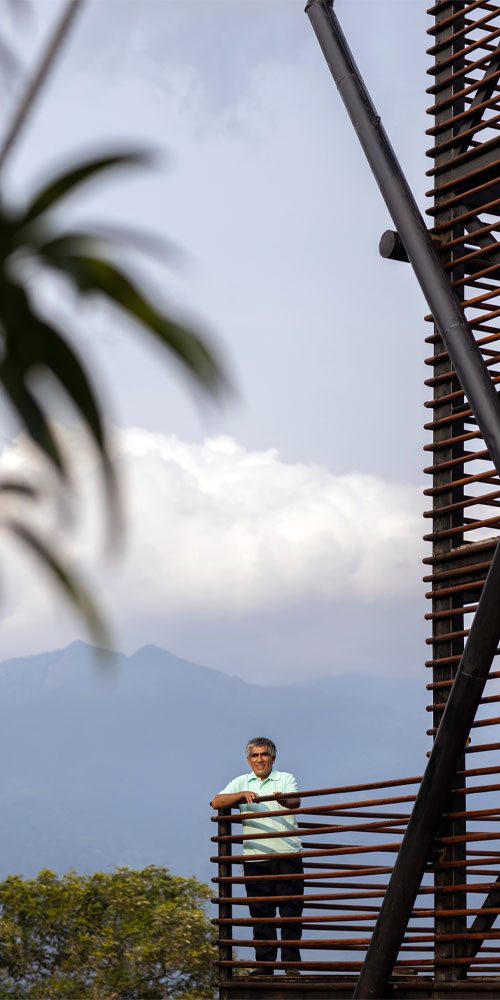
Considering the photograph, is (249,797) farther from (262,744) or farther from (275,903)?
(275,903)

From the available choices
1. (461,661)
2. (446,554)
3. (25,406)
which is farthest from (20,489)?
(446,554)

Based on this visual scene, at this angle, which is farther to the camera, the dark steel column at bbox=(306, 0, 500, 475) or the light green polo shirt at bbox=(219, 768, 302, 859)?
the light green polo shirt at bbox=(219, 768, 302, 859)

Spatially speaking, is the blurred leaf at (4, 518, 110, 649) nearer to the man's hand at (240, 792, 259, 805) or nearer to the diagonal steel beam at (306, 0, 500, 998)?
the diagonal steel beam at (306, 0, 500, 998)

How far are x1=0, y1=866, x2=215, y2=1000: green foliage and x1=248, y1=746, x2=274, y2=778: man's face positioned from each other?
998cm

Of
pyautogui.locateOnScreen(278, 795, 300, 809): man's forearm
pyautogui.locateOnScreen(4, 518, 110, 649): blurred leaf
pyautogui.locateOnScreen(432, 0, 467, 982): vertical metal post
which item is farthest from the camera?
pyautogui.locateOnScreen(278, 795, 300, 809): man's forearm

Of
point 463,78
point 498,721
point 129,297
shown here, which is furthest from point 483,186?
point 129,297

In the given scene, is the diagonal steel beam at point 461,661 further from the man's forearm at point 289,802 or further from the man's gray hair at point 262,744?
the man's gray hair at point 262,744

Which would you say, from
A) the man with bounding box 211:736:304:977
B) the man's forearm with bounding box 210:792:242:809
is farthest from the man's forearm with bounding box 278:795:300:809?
the man's forearm with bounding box 210:792:242:809

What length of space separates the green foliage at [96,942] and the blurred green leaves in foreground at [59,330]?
56.2 ft

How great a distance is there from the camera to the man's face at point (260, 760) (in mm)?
8633

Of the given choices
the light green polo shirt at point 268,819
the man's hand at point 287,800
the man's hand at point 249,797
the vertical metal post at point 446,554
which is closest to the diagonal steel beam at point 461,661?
the vertical metal post at point 446,554

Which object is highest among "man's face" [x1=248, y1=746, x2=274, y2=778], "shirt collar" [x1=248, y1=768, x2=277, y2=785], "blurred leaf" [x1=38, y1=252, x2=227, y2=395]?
"man's face" [x1=248, y1=746, x2=274, y2=778]

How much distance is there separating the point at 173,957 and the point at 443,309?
12.5 metres

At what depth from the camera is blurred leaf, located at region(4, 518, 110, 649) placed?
1509mm
